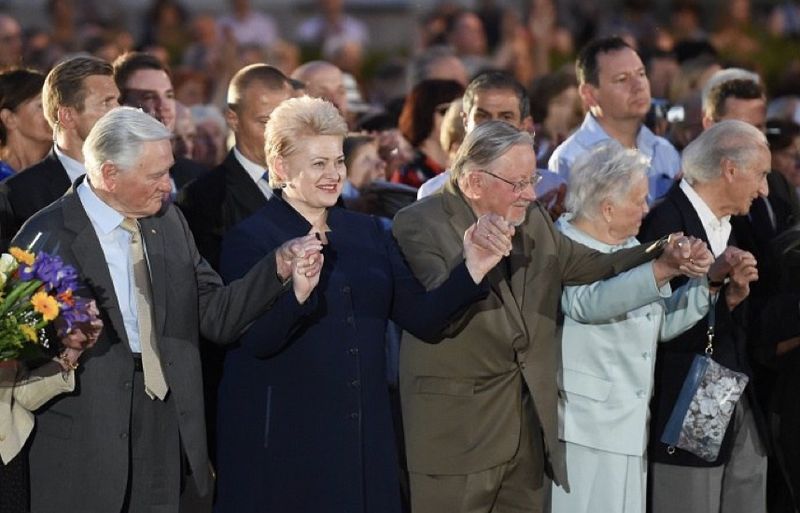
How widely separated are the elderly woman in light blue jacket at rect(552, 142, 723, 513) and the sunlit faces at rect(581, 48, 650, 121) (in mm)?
1812

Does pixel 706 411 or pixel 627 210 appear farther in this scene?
pixel 706 411

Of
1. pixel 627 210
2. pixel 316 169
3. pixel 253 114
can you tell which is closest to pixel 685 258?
pixel 627 210

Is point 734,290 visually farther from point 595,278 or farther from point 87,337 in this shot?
point 87,337

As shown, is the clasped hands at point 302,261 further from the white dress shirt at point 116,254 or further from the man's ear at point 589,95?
the man's ear at point 589,95

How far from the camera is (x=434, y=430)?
6617 millimetres

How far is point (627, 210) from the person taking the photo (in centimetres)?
703

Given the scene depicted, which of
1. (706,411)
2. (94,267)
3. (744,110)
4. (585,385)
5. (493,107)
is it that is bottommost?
(706,411)

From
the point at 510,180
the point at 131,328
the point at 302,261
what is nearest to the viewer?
the point at 302,261

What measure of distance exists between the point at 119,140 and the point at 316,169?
75cm

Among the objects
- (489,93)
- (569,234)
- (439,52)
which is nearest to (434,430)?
(569,234)

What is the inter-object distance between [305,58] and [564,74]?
5.71 meters

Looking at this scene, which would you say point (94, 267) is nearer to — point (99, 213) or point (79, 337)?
point (99, 213)

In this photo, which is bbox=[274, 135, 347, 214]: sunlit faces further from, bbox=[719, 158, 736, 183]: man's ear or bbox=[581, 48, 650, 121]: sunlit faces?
bbox=[581, 48, 650, 121]: sunlit faces

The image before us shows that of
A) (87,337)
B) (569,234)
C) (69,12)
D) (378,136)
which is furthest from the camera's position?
(69,12)
